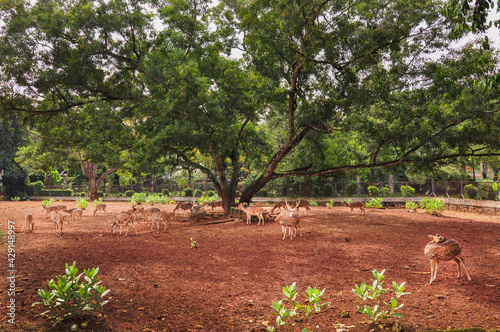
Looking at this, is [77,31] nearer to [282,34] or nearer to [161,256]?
[282,34]

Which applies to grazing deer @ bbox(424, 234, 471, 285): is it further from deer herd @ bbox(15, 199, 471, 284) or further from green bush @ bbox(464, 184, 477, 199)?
green bush @ bbox(464, 184, 477, 199)

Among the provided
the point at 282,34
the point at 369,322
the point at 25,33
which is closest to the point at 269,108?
the point at 282,34

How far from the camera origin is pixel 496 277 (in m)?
5.30

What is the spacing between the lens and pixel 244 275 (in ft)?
18.7

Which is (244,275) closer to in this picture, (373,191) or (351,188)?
(373,191)

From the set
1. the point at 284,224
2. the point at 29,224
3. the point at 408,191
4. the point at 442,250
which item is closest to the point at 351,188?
the point at 408,191

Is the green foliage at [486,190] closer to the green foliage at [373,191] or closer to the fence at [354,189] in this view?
the fence at [354,189]

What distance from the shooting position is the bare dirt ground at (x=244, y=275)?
12.5 ft

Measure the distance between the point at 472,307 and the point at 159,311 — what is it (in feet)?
14.4

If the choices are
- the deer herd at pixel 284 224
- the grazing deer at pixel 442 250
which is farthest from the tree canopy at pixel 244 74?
the grazing deer at pixel 442 250

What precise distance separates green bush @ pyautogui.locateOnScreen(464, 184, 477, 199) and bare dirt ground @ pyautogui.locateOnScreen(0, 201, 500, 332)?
11.1m

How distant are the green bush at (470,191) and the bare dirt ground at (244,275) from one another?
36.5ft

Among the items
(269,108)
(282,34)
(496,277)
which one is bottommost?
(496,277)

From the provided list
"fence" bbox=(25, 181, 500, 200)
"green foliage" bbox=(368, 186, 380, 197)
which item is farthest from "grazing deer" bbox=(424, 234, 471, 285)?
"green foliage" bbox=(368, 186, 380, 197)
